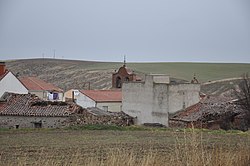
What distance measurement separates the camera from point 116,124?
37062 mm

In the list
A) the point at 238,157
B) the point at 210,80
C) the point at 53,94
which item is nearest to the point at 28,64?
the point at 210,80

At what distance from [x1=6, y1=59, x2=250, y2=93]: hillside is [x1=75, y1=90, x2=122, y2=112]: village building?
104 ft

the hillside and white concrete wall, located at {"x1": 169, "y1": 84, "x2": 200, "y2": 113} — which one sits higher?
the hillside

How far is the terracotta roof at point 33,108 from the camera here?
3584cm

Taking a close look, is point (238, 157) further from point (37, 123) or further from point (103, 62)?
point (103, 62)

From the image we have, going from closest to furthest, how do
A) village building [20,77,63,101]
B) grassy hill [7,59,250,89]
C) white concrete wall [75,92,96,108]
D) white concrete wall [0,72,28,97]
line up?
white concrete wall [0,72,28,97], white concrete wall [75,92,96,108], village building [20,77,63,101], grassy hill [7,59,250,89]

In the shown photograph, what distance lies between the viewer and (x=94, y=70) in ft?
349

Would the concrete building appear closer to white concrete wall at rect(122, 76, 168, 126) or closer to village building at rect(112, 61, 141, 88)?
white concrete wall at rect(122, 76, 168, 126)

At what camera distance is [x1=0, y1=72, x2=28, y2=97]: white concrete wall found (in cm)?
4347

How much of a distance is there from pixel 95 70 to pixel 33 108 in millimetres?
69759

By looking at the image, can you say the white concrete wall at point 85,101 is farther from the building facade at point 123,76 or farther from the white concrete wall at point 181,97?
the white concrete wall at point 181,97

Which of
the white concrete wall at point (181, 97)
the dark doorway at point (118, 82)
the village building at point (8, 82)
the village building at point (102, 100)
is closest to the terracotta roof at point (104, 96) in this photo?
the village building at point (102, 100)

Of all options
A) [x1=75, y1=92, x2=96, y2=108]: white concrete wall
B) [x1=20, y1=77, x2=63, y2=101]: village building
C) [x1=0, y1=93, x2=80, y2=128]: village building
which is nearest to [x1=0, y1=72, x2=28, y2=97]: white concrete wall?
[x1=0, y1=93, x2=80, y2=128]: village building

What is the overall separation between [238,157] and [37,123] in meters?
28.3
